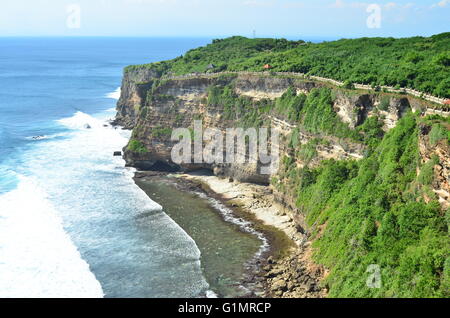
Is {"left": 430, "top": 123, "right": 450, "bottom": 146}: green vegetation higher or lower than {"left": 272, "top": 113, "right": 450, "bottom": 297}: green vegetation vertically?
higher

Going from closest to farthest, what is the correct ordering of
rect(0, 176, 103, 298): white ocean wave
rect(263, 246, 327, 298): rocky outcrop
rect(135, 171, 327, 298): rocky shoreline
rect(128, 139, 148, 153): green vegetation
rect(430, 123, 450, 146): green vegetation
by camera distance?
rect(430, 123, 450, 146): green vegetation < rect(263, 246, 327, 298): rocky outcrop < rect(135, 171, 327, 298): rocky shoreline < rect(0, 176, 103, 298): white ocean wave < rect(128, 139, 148, 153): green vegetation

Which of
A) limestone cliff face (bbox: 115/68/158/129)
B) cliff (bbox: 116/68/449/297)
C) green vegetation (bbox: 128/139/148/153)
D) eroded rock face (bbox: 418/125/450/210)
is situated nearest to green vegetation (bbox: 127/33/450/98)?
limestone cliff face (bbox: 115/68/158/129)

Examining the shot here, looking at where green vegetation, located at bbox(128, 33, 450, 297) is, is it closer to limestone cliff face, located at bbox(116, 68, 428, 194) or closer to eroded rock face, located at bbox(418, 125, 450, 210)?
eroded rock face, located at bbox(418, 125, 450, 210)

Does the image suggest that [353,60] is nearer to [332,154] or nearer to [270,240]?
[332,154]

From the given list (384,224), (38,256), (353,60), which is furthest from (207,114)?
(384,224)

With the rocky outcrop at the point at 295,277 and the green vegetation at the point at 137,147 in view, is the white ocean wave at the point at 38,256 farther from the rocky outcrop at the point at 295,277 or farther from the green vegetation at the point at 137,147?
the green vegetation at the point at 137,147

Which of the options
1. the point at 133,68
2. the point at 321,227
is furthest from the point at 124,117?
the point at 321,227
